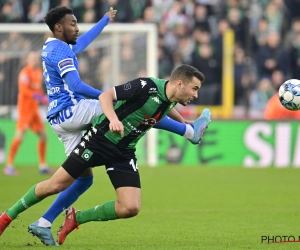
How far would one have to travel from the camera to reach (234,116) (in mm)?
18516

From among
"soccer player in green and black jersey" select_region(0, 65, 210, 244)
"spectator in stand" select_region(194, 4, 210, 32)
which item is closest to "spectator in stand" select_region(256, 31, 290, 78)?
"spectator in stand" select_region(194, 4, 210, 32)

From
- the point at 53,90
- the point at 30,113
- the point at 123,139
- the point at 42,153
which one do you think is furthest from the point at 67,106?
the point at 30,113

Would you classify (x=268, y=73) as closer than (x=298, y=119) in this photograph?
No

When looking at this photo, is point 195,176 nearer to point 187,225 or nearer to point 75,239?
point 187,225

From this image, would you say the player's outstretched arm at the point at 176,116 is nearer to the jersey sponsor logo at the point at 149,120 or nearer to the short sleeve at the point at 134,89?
the jersey sponsor logo at the point at 149,120

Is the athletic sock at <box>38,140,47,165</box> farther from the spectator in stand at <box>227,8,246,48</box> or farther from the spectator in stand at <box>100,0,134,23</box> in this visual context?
the spectator in stand at <box>227,8,246,48</box>

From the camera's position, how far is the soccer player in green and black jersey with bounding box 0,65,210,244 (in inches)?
272

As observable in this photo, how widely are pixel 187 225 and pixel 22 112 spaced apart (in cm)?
721

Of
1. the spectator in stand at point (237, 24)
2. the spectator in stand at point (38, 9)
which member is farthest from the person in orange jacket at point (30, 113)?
the spectator in stand at point (237, 24)

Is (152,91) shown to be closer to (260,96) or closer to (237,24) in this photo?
(260,96)

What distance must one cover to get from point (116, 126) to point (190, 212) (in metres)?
3.78

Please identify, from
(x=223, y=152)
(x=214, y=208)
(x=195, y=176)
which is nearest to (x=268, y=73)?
(x=223, y=152)

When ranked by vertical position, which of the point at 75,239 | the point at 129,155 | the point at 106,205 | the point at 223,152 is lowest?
the point at 223,152

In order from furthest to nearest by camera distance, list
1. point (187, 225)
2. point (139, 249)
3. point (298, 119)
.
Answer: point (298, 119)
point (187, 225)
point (139, 249)
